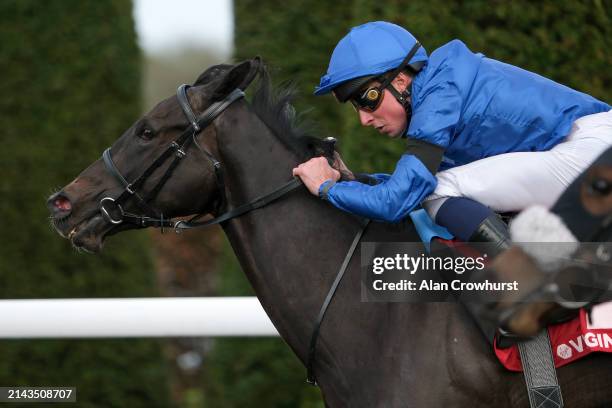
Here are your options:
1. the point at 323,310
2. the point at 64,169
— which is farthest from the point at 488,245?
the point at 64,169

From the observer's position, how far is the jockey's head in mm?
2824

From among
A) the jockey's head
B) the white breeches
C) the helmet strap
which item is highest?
the jockey's head

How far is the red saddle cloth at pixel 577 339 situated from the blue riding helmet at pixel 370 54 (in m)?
1.02

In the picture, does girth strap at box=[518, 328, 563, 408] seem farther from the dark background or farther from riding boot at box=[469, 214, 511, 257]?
the dark background

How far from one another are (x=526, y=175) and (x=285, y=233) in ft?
2.91

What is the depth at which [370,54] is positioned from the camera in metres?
2.82

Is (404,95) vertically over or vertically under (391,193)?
over

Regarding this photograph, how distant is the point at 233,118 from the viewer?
3018 millimetres

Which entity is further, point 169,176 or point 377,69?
point 169,176

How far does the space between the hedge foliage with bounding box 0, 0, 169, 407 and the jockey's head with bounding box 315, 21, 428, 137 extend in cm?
357

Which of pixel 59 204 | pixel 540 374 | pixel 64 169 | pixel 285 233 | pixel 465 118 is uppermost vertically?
pixel 465 118

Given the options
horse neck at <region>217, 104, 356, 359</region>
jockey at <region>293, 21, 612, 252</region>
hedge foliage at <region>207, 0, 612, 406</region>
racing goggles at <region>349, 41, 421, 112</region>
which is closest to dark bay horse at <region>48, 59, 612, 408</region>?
horse neck at <region>217, 104, 356, 359</region>

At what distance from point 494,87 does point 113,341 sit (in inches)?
157

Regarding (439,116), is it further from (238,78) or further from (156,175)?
(156,175)
